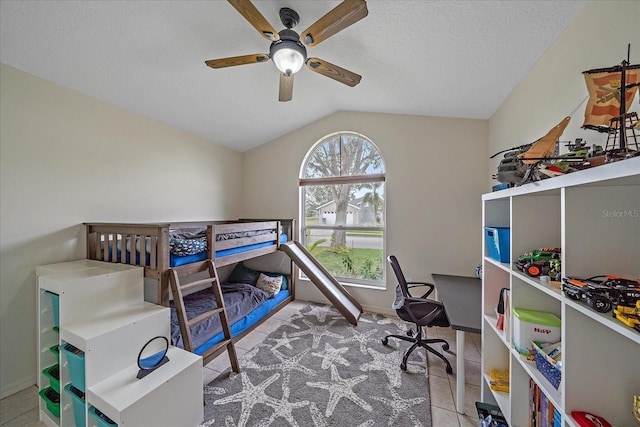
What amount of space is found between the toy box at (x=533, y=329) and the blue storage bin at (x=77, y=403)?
2.49 m

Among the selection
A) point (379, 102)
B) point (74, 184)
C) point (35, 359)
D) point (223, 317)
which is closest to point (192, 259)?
point (223, 317)

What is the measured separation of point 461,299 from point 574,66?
6.14 feet

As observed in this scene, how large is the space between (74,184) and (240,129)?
191 centimetres

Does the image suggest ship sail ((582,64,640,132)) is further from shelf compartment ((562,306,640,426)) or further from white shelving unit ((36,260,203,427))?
white shelving unit ((36,260,203,427))

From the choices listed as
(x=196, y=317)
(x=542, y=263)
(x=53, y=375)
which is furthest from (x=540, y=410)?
(x=53, y=375)

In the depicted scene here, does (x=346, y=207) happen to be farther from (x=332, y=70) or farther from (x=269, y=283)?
(x=332, y=70)

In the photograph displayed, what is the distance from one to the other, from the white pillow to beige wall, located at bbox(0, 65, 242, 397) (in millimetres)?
1576

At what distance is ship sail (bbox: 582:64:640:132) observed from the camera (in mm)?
895

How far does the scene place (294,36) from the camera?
1.59m

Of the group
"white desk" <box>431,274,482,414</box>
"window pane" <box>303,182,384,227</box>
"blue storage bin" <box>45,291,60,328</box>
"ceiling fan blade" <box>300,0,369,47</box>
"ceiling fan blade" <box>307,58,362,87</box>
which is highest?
"ceiling fan blade" <box>300,0,369,47</box>

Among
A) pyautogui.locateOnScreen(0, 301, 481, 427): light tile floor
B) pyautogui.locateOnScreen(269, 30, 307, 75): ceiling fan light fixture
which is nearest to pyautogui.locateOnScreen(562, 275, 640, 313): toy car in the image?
pyautogui.locateOnScreen(0, 301, 481, 427): light tile floor

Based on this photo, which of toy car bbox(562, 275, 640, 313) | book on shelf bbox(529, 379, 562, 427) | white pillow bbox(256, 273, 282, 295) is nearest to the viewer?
toy car bbox(562, 275, 640, 313)

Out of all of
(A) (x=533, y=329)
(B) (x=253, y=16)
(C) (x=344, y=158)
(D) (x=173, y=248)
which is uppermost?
(B) (x=253, y=16)

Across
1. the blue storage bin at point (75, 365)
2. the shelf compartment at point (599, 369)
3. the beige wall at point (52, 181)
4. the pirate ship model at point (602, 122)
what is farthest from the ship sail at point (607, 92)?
the beige wall at point (52, 181)
